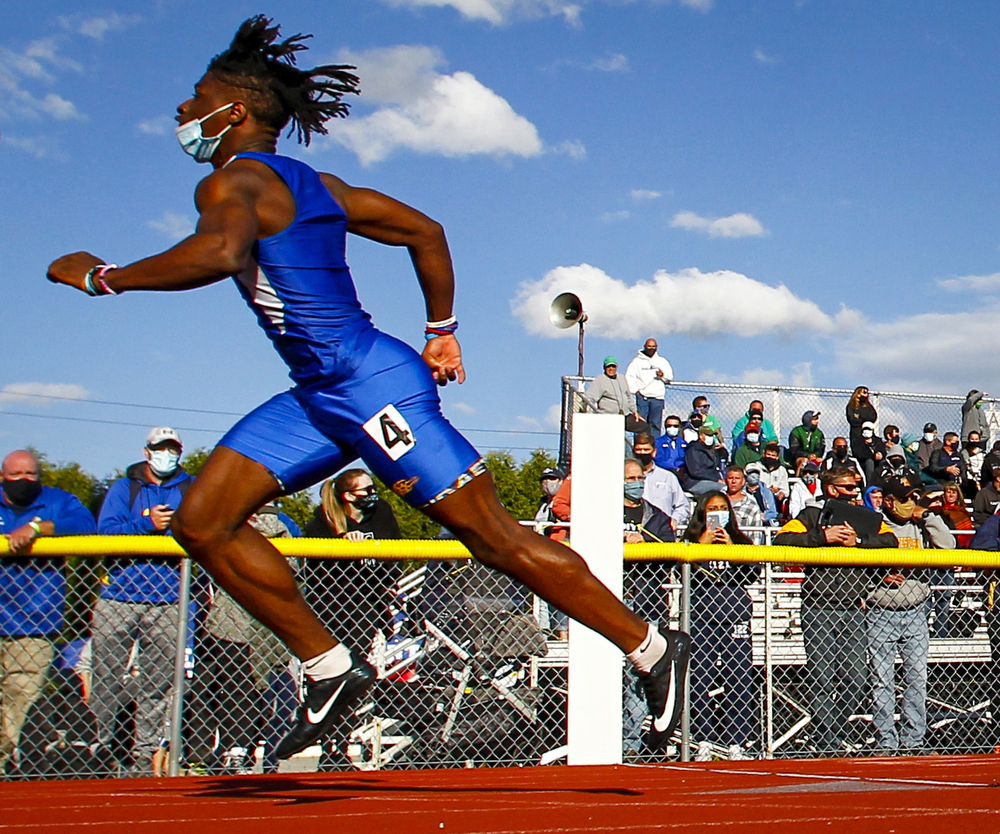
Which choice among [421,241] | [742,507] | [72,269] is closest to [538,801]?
[421,241]

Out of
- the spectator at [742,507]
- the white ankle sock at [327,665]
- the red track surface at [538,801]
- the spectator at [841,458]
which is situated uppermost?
the spectator at [841,458]

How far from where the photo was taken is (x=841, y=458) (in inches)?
557

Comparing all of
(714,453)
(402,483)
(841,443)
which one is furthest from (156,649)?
(841,443)

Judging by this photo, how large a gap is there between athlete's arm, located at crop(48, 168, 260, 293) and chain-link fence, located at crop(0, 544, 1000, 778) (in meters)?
2.64

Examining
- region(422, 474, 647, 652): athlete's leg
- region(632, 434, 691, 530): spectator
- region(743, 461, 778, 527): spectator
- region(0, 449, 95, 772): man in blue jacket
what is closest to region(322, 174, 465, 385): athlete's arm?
region(422, 474, 647, 652): athlete's leg

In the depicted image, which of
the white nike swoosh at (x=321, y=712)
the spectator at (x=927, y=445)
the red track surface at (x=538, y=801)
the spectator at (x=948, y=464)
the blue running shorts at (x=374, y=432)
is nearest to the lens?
the red track surface at (x=538, y=801)

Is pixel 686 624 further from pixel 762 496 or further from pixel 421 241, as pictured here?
pixel 762 496

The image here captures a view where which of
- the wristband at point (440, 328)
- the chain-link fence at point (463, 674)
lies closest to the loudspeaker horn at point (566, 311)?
the chain-link fence at point (463, 674)

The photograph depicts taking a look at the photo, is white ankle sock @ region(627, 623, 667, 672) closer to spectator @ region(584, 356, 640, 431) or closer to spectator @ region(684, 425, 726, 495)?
spectator @ region(684, 425, 726, 495)

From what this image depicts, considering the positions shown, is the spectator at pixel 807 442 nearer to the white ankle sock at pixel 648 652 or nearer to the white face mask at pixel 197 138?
the white ankle sock at pixel 648 652

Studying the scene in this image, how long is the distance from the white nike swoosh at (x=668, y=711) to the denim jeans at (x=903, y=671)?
10.1ft

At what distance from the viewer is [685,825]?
2523mm

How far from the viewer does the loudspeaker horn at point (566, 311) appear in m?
14.8

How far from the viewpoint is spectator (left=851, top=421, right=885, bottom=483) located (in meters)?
14.1
